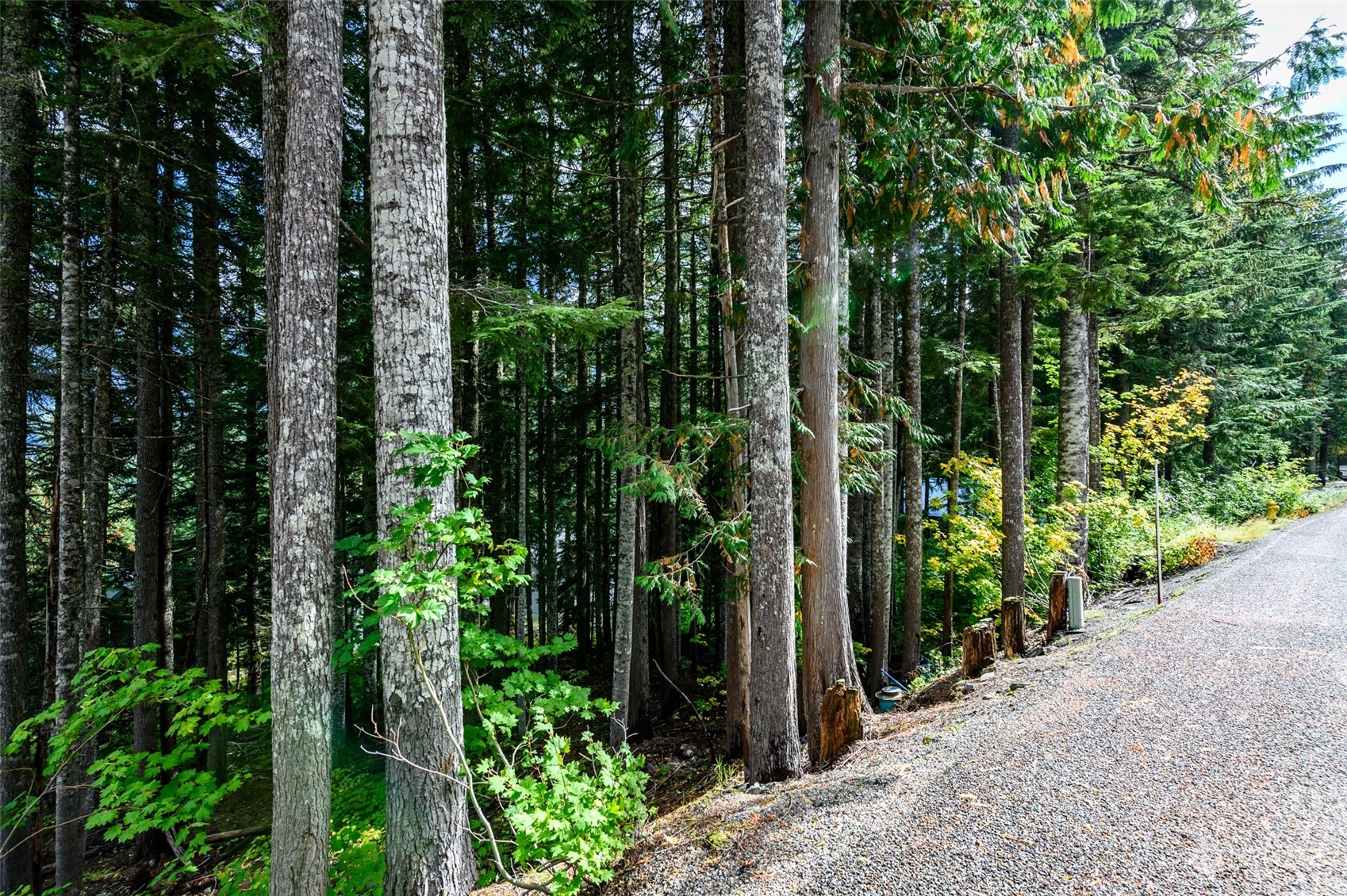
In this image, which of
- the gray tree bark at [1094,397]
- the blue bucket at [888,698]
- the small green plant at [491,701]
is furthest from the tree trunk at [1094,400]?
the small green plant at [491,701]

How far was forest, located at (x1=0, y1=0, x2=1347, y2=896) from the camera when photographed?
11.4ft

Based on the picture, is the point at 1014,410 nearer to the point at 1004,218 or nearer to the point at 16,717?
the point at 1004,218

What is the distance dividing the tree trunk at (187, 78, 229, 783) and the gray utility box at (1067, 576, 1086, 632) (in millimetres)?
10489

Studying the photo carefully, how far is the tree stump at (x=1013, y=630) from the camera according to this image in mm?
7016

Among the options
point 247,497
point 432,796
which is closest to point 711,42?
point 432,796

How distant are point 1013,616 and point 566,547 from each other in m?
12.5

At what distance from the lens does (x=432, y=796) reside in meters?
3.31

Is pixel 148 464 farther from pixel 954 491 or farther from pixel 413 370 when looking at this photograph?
pixel 954 491

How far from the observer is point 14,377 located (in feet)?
19.5

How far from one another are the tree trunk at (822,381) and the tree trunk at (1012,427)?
459 centimetres

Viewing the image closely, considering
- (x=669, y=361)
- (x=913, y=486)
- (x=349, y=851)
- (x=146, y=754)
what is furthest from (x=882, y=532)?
(x=146, y=754)

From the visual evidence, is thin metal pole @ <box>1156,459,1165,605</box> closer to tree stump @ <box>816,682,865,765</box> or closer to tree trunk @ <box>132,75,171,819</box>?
tree stump @ <box>816,682,865,765</box>

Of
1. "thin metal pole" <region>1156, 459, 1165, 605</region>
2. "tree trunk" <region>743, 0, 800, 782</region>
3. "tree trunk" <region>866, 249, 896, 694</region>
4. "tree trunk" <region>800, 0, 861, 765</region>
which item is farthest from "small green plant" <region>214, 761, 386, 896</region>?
"thin metal pole" <region>1156, 459, 1165, 605</region>

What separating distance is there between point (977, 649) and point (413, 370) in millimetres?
6923
